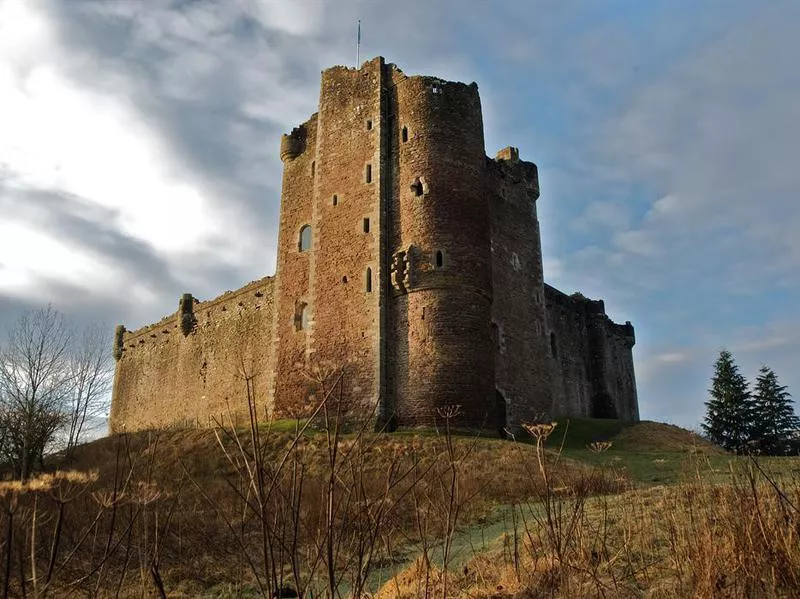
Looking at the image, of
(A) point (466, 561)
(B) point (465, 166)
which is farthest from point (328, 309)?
(A) point (466, 561)

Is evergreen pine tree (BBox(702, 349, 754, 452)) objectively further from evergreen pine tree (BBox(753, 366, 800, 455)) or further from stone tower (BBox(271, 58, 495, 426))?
stone tower (BBox(271, 58, 495, 426))

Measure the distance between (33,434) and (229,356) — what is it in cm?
919

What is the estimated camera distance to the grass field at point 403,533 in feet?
12.1

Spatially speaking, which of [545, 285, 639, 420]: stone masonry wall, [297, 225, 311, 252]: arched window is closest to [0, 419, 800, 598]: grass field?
[297, 225, 311, 252]: arched window

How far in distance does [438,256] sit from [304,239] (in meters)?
6.39

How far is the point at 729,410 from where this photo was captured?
1390 inches

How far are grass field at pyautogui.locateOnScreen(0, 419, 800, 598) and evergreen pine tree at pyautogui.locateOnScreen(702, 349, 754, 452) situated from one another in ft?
72.1

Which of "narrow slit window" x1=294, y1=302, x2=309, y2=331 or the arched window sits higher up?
the arched window

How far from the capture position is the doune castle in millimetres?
20438

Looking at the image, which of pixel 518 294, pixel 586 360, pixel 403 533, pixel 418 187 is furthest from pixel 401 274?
pixel 586 360

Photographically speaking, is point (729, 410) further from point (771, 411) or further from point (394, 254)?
point (394, 254)

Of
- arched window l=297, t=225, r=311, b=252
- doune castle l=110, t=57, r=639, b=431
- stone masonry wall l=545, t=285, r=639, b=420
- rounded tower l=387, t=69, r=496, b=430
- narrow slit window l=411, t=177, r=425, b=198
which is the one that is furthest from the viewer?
stone masonry wall l=545, t=285, r=639, b=420

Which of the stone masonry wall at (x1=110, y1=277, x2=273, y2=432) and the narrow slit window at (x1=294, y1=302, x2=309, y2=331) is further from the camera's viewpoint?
the stone masonry wall at (x1=110, y1=277, x2=273, y2=432)

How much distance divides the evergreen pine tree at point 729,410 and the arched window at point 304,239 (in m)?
23.9
